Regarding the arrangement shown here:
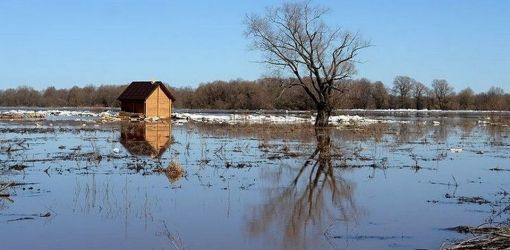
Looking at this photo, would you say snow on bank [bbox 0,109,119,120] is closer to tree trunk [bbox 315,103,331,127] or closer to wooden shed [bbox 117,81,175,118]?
wooden shed [bbox 117,81,175,118]

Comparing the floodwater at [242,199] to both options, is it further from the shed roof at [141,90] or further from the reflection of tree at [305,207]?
the shed roof at [141,90]

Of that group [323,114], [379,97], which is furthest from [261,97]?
[323,114]

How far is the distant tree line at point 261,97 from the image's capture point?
109625 mm

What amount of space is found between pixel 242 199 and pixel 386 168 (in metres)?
6.53

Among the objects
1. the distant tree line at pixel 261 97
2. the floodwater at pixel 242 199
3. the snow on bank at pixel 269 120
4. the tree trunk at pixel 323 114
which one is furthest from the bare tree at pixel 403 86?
the floodwater at pixel 242 199

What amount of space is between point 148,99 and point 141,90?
1.99m

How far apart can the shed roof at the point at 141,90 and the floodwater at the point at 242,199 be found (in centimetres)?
3253

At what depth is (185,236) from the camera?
802 cm

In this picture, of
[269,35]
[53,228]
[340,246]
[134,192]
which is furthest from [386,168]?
[269,35]

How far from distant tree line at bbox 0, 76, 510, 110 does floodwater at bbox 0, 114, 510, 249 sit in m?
76.2

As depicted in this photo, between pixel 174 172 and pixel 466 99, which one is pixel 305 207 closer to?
pixel 174 172

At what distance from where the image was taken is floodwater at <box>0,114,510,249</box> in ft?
26.2

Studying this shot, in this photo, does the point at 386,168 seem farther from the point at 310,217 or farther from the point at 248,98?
the point at 248,98

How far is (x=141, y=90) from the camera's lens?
52.8 metres
